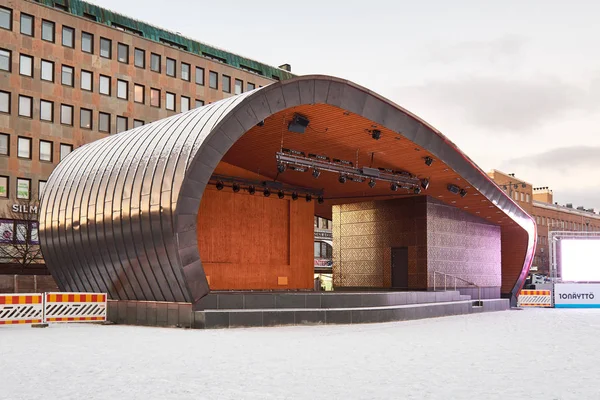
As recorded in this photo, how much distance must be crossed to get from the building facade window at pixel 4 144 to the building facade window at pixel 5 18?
761cm

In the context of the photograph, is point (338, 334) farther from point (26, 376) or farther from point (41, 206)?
point (41, 206)

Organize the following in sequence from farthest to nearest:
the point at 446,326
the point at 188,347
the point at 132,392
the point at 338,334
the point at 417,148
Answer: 1. the point at 417,148
2. the point at 446,326
3. the point at 338,334
4. the point at 188,347
5. the point at 132,392

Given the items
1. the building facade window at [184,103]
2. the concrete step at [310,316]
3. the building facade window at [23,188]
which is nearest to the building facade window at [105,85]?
the building facade window at [184,103]

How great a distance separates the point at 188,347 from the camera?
1471cm

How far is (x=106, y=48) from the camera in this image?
5562 cm

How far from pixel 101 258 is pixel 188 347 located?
991cm

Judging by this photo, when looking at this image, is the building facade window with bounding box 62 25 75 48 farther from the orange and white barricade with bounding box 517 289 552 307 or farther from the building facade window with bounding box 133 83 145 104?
Result: the orange and white barricade with bounding box 517 289 552 307

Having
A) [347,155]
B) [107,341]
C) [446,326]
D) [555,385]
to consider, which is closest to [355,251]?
[347,155]

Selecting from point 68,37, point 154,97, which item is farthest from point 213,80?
point 68,37

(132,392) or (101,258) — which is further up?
(101,258)

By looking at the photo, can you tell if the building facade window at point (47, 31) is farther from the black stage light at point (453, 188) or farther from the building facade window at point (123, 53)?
the black stage light at point (453, 188)

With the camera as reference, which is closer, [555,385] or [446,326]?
[555,385]

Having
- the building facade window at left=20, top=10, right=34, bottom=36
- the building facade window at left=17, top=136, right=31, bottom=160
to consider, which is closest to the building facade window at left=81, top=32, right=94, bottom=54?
the building facade window at left=20, top=10, right=34, bottom=36

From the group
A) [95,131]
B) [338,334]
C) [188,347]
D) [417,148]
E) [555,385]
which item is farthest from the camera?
[95,131]
